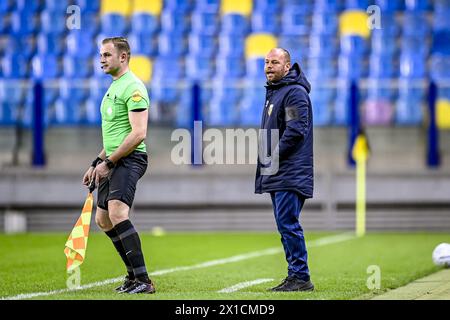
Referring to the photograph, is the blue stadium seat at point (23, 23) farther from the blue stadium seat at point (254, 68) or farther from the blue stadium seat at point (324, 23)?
the blue stadium seat at point (324, 23)

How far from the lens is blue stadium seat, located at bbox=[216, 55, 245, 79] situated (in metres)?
→ 20.9

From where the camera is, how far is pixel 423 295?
7.77 metres

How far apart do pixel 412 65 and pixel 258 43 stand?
2960mm

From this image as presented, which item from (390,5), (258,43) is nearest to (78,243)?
(258,43)

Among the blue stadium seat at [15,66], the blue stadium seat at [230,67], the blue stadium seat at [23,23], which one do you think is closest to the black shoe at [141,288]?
the blue stadium seat at [230,67]

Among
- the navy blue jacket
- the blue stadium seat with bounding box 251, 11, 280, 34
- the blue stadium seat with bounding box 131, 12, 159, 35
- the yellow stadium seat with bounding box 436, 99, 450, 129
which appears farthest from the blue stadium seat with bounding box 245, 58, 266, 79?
the navy blue jacket

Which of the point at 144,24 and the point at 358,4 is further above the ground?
the point at 358,4

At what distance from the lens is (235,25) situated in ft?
70.5

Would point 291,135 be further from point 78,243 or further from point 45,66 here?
point 45,66

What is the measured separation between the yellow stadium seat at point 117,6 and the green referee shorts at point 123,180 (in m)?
14.3

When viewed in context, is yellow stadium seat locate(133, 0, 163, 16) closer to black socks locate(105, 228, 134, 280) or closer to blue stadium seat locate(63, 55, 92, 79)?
blue stadium seat locate(63, 55, 92, 79)
